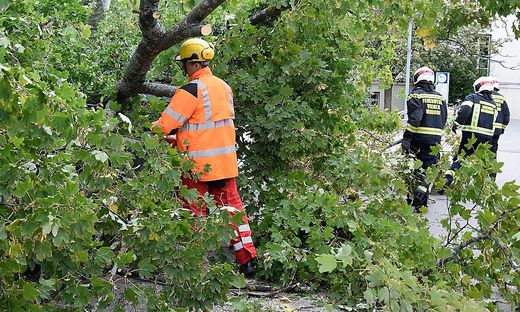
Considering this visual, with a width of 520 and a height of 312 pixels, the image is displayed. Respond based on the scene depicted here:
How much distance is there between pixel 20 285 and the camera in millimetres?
3252

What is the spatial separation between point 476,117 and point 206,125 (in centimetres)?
579

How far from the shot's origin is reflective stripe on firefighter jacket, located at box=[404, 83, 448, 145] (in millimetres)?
9133

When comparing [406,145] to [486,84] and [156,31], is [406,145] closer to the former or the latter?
[486,84]

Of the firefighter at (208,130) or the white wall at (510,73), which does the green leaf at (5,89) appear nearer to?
the firefighter at (208,130)

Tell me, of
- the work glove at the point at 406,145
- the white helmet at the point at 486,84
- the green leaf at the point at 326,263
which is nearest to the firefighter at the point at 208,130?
the green leaf at the point at 326,263

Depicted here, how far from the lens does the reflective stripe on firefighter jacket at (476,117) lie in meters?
10.1

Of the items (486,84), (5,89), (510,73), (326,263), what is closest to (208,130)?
(326,263)

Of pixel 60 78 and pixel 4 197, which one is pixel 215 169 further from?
pixel 4 197

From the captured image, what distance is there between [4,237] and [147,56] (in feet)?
8.31

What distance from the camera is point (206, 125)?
5.28 m

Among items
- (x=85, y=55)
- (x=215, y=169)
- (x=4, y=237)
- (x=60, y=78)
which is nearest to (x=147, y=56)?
(x=215, y=169)

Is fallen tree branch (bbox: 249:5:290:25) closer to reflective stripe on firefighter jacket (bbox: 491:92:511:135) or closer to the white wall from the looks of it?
reflective stripe on firefighter jacket (bbox: 491:92:511:135)

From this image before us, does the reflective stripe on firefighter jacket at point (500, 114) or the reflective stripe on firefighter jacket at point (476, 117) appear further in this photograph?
the reflective stripe on firefighter jacket at point (500, 114)

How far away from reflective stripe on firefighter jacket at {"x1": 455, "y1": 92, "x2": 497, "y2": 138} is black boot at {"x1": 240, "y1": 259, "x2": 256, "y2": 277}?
5.55 m
